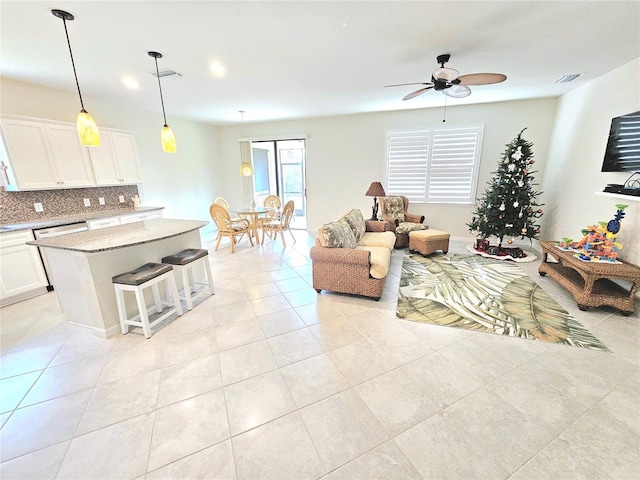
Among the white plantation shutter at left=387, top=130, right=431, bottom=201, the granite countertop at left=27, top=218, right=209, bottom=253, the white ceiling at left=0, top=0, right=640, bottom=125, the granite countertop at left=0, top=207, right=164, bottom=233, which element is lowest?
the granite countertop at left=27, top=218, right=209, bottom=253

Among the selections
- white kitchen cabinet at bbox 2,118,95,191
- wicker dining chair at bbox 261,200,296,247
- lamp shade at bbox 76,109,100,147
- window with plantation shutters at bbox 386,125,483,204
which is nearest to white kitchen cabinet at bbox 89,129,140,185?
Answer: white kitchen cabinet at bbox 2,118,95,191

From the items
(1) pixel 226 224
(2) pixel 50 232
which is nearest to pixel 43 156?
(2) pixel 50 232

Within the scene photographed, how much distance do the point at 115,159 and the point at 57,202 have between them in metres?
1.00

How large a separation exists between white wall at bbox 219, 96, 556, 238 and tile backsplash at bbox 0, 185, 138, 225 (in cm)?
293

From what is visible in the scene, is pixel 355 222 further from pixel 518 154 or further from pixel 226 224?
pixel 518 154

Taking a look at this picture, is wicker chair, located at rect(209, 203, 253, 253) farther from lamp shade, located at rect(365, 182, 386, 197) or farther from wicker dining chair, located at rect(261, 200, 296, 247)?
lamp shade, located at rect(365, 182, 386, 197)

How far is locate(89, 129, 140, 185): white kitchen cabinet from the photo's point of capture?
3.90 meters

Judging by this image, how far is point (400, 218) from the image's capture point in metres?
5.22

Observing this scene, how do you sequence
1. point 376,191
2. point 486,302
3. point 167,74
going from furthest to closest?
1. point 376,191
2. point 167,74
3. point 486,302

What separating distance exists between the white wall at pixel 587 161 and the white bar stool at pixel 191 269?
4.64 meters

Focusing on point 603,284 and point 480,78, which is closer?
point 480,78

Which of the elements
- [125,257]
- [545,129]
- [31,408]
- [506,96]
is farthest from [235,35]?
[545,129]

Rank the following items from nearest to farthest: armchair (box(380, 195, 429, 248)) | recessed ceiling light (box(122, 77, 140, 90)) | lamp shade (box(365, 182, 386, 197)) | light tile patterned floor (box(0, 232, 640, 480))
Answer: light tile patterned floor (box(0, 232, 640, 480)), recessed ceiling light (box(122, 77, 140, 90)), armchair (box(380, 195, 429, 248)), lamp shade (box(365, 182, 386, 197))

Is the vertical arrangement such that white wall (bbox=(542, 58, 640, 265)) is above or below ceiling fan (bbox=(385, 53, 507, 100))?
below
